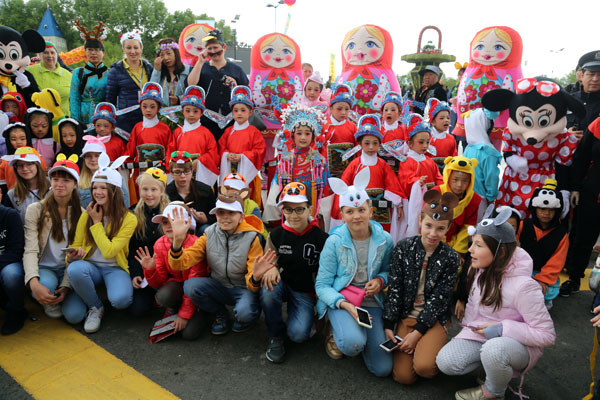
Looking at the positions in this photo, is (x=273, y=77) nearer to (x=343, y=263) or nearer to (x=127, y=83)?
(x=127, y=83)

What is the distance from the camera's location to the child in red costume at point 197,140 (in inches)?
188

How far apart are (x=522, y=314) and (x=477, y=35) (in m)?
4.56

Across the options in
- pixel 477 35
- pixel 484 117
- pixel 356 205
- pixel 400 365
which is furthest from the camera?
pixel 477 35

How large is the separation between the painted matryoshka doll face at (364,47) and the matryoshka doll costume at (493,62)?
132 centimetres

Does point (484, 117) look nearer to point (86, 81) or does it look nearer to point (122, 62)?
point (122, 62)

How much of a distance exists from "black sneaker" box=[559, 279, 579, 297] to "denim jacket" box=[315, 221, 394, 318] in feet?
6.75

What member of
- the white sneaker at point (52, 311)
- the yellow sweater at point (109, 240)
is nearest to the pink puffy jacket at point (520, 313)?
the yellow sweater at point (109, 240)

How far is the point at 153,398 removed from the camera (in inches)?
94.4

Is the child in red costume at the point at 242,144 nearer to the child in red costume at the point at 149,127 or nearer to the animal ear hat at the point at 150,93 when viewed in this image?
the child in red costume at the point at 149,127

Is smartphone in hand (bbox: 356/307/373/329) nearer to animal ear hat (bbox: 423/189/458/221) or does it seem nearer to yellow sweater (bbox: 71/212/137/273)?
animal ear hat (bbox: 423/189/458/221)

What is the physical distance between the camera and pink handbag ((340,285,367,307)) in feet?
9.23

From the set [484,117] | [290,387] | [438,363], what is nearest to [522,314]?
[438,363]

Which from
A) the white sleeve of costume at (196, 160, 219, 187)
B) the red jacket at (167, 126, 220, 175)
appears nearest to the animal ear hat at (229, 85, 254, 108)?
the red jacket at (167, 126, 220, 175)

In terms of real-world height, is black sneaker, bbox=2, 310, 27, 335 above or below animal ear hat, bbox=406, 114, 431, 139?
below
